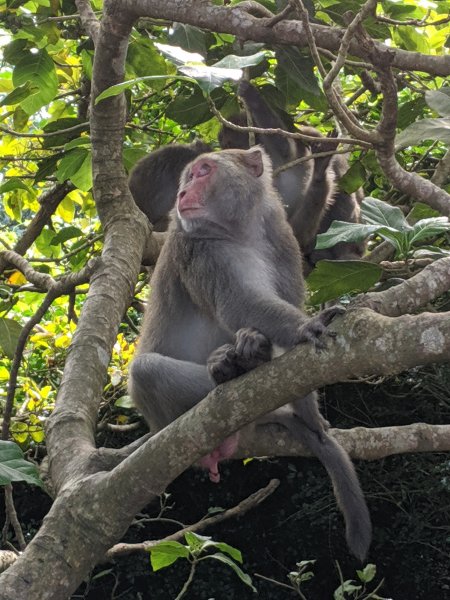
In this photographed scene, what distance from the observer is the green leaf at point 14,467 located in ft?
8.08

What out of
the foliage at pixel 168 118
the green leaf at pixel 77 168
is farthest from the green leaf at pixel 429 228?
the green leaf at pixel 77 168

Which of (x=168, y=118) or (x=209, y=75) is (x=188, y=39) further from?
(x=209, y=75)

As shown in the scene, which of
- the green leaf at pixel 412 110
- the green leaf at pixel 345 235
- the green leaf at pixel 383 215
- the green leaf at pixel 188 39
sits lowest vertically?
the green leaf at pixel 383 215

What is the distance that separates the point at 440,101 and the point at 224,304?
1.12 m

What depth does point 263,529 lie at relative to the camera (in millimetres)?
6191

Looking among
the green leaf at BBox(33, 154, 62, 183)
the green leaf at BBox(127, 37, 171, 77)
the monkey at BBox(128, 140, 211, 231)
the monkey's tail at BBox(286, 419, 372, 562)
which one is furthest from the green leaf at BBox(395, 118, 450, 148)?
the monkey at BBox(128, 140, 211, 231)

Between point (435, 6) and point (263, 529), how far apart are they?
3.71 m

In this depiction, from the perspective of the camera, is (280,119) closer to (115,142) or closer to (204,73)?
(115,142)

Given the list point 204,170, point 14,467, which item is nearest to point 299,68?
point 204,170

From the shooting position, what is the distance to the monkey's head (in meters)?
3.66

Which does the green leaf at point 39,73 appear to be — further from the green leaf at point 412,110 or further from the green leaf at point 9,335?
the green leaf at point 412,110

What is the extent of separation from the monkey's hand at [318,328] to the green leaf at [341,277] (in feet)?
0.68

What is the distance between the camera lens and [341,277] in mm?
2662

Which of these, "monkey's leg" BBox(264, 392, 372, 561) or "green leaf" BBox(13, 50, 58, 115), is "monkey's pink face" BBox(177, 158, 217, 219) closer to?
"green leaf" BBox(13, 50, 58, 115)
